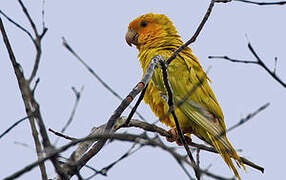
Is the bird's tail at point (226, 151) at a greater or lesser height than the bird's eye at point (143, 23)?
lesser

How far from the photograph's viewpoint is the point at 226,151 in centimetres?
536

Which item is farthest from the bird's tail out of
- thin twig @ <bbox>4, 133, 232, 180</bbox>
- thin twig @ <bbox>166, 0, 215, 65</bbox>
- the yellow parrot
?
thin twig @ <bbox>4, 133, 232, 180</bbox>

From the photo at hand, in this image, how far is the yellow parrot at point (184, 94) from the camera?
5.64m

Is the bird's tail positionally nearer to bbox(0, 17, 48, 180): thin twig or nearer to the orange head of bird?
the orange head of bird

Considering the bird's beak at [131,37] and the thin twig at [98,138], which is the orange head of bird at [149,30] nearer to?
the bird's beak at [131,37]

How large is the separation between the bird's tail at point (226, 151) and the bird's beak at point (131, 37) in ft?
10.1

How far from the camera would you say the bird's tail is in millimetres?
5258

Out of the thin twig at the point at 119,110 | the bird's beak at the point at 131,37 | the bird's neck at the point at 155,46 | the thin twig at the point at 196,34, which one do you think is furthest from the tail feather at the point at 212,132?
the bird's beak at the point at 131,37

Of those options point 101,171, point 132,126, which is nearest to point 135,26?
point 132,126

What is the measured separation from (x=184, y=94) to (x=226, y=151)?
1230 millimetres

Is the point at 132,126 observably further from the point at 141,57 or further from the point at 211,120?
the point at 141,57

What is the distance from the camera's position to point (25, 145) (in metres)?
2.57

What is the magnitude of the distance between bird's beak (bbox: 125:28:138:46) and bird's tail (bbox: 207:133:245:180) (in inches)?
121

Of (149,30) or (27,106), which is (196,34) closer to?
(27,106)
